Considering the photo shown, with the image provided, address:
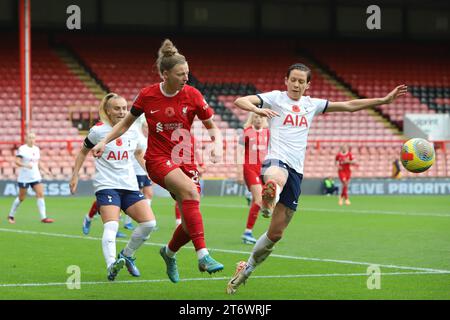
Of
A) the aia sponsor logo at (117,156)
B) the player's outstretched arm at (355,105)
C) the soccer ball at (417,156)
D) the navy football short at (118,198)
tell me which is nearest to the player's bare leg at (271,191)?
the player's outstretched arm at (355,105)

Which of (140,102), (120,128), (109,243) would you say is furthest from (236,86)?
(140,102)

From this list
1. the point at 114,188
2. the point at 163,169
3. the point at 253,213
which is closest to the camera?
the point at 163,169

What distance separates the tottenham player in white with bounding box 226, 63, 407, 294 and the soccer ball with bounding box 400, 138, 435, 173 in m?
1.05

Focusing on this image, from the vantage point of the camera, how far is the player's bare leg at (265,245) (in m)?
8.88

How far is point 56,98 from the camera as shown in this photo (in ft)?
112

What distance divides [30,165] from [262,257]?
1141cm

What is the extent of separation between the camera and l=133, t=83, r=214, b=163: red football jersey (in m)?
8.76

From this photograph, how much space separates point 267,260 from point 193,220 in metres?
3.53

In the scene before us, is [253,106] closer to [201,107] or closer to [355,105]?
[201,107]

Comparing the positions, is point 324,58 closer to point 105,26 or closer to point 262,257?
point 105,26

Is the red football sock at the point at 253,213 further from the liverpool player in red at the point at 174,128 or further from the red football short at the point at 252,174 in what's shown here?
the liverpool player in red at the point at 174,128

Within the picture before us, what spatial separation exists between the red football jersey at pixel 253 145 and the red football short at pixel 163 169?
5.96 metres

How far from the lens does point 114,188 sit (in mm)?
10445

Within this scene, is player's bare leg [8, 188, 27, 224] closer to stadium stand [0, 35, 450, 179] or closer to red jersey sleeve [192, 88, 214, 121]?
stadium stand [0, 35, 450, 179]
